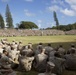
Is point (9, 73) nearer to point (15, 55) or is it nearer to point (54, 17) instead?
point (15, 55)

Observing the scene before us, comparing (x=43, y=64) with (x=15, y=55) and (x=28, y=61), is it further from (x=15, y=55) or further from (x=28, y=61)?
(x=15, y=55)

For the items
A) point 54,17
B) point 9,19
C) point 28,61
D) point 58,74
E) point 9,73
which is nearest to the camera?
point 9,73

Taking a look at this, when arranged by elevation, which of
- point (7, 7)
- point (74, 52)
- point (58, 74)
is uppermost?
point (7, 7)

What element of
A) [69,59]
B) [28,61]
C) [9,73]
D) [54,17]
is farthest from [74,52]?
[54,17]

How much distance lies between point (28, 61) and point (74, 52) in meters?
2.28

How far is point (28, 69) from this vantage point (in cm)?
1267

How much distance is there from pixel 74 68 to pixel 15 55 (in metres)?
3.53

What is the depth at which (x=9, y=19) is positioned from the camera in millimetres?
92938

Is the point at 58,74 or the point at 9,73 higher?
the point at 9,73

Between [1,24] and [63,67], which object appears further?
[1,24]

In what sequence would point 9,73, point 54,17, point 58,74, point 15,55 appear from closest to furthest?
point 9,73
point 58,74
point 15,55
point 54,17

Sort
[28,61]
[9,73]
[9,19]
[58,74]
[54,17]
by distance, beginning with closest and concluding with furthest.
Answer: [9,73]
[58,74]
[28,61]
[9,19]
[54,17]

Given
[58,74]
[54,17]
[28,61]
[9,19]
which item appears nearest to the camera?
[58,74]

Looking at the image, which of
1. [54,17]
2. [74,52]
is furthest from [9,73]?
[54,17]
